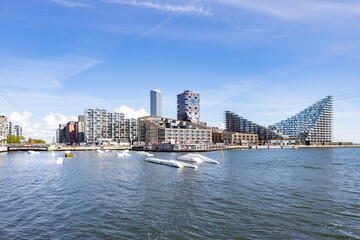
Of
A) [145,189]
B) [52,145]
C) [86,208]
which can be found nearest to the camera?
[86,208]

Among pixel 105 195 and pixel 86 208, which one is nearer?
pixel 86 208

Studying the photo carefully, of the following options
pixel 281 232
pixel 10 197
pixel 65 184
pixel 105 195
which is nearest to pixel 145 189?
pixel 105 195

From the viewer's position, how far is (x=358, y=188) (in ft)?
120

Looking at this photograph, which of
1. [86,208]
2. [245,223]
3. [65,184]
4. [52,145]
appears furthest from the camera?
[52,145]

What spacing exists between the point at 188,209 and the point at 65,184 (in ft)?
82.9

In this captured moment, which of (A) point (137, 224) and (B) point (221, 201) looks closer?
(A) point (137, 224)

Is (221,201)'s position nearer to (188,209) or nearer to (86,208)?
(188,209)

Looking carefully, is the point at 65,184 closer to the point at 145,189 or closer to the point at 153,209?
the point at 145,189

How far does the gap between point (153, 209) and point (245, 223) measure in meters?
9.97

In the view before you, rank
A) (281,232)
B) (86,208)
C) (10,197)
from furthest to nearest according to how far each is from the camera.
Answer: (10,197) < (86,208) < (281,232)

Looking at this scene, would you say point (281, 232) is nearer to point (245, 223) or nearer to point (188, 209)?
point (245, 223)

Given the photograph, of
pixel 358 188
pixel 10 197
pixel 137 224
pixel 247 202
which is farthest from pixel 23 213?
pixel 358 188

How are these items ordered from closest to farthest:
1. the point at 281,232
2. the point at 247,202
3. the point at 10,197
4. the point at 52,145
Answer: the point at 281,232 → the point at 247,202 → the point at 10,197 → the point at 52,145

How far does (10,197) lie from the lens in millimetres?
31266
